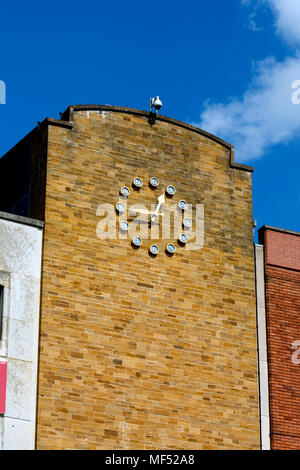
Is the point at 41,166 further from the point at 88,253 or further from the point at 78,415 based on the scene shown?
the point at 78,415

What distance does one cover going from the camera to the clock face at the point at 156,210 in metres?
37.5

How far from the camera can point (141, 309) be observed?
3684cm

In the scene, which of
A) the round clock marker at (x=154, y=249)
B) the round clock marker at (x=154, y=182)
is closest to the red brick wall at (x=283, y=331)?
the round clock marker at (x=154, y=249)

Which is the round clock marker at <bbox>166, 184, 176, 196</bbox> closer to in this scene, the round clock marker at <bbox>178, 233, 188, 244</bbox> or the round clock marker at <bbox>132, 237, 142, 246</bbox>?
the round clock marker at <bbox>178, 233, 188, 244</bbox>

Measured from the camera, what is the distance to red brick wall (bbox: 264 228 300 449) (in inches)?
1507

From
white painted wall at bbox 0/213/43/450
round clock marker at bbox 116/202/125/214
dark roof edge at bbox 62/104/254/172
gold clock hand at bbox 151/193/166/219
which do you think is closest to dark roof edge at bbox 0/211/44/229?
white painted wall at bbox 0/213/43/450

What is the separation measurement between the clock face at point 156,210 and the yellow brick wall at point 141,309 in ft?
0.68

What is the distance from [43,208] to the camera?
119 feet

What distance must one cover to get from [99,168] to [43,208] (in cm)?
249

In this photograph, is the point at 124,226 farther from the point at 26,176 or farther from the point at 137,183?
the point at 26,176

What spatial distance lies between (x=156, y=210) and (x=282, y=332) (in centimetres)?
600

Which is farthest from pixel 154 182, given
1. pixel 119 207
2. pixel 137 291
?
pixel 137 291

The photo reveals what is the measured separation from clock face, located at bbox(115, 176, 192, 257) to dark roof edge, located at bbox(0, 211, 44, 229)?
2.76 meters

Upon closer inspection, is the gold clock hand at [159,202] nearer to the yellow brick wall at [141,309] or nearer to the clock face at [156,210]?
the clock face at [156,210]
